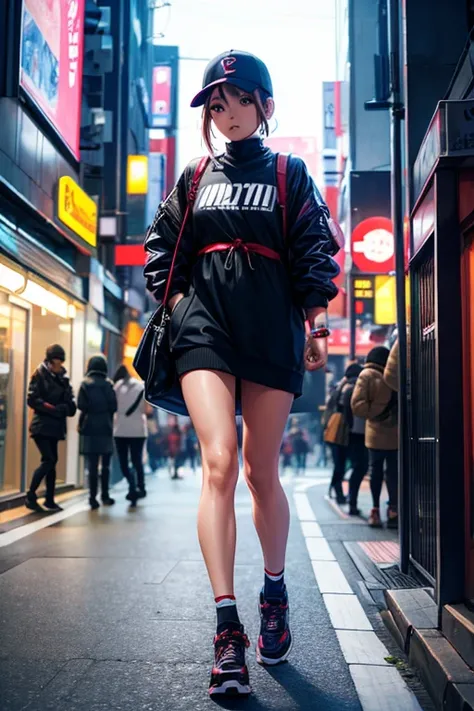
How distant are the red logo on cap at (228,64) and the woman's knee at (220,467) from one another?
54.9 inches

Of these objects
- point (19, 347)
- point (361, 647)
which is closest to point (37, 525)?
point (19, 347)

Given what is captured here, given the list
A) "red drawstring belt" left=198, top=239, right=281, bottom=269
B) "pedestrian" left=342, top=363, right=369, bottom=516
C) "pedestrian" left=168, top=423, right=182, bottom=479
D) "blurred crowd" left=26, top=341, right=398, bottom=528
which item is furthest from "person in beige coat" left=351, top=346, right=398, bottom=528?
"pedestrian" left=168, top=423, right=182, bottom=479

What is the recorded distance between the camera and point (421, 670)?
10.4 feet

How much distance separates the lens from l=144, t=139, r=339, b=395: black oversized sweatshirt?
325 centimetres

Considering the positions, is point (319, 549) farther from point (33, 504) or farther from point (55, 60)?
point (55, 60)

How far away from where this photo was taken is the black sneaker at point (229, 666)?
9.32 feet

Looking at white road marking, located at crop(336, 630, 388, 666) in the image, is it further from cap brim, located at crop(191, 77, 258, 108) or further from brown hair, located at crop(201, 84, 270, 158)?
cap brim, located at crop(191, 77, 258, 108)

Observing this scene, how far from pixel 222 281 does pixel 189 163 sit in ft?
1.99

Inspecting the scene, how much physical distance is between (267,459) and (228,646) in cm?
75

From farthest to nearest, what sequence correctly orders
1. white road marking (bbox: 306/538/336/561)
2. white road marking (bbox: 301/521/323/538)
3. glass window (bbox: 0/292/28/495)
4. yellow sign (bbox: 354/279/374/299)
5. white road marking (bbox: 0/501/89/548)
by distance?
yellow sign (bbox: 354/279/374/299), glass window (bbox: 0/292/28/495), white road marking (bbox: 301/521/323/538), white road marking (bbox: 0/501/89/548), white road marking (bbox: 306/538/336/561)

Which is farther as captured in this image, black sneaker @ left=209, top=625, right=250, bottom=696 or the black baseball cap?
the black baseball cap

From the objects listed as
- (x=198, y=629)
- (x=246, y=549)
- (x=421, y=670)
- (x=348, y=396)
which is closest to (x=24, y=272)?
(x=348, y=396)

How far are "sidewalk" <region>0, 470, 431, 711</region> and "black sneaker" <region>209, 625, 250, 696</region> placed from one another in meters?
0.04

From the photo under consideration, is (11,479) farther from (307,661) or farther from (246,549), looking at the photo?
(307,661)
